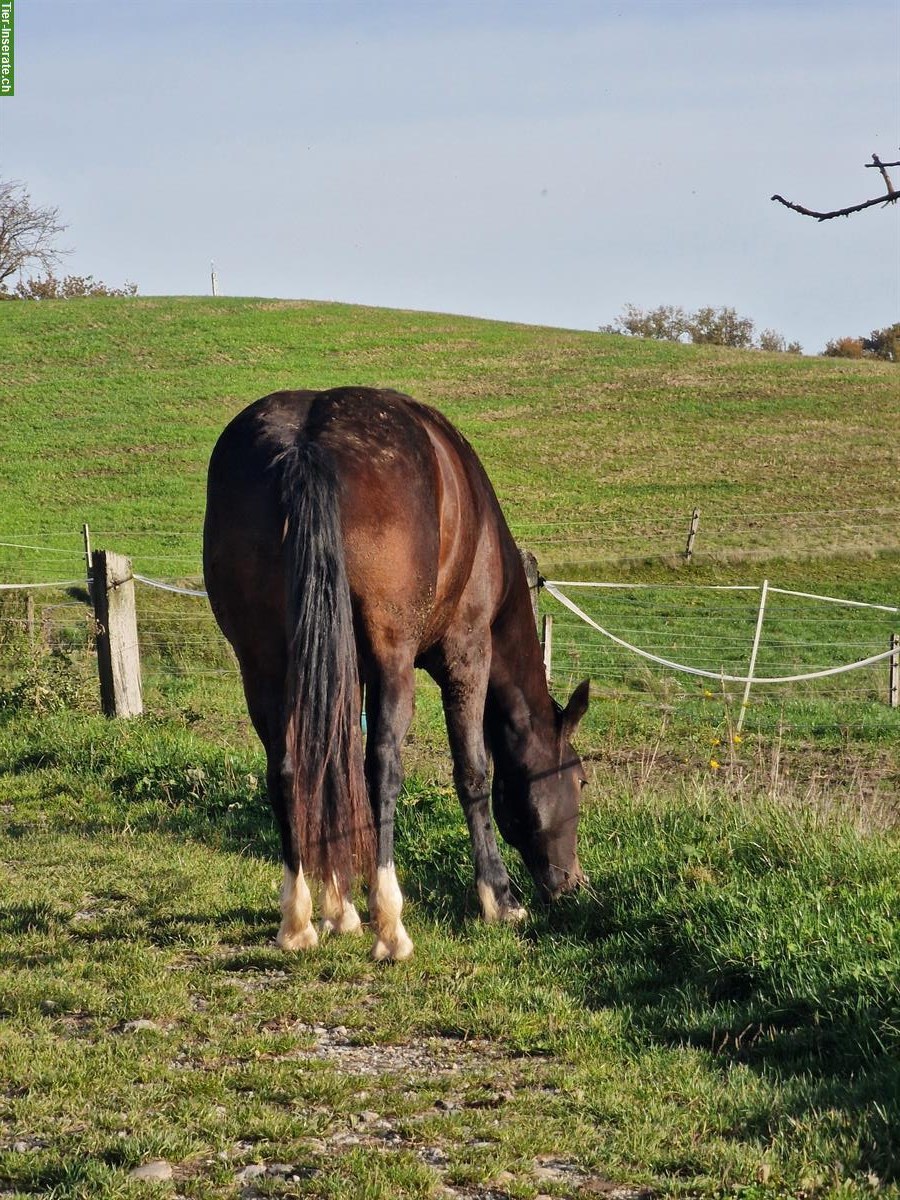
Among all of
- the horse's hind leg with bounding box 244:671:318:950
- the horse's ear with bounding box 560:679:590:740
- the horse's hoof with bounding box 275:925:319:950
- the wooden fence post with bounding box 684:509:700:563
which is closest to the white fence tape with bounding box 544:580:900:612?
the wooden fence post with bounding box 684:509:700:563

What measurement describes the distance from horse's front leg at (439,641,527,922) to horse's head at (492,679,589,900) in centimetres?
24

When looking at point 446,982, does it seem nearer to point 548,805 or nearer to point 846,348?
point 548,805

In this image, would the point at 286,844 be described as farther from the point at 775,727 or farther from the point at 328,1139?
the point at 775,727

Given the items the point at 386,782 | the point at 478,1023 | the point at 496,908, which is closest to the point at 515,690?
the point at 496,908

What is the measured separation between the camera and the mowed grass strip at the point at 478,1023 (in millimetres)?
3080

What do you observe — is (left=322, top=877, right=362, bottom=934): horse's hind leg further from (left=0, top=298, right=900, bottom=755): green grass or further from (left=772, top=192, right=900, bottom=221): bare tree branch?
(left=0, top=298, right=900, bottom=755): green grass

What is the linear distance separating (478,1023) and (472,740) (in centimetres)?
174

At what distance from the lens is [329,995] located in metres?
4.33

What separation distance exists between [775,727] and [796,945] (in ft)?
26.9

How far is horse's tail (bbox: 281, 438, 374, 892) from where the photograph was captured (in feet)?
14.6

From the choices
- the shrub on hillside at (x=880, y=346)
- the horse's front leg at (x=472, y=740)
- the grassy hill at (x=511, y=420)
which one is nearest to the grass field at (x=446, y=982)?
the horse's front leg at (x=472, y=740)

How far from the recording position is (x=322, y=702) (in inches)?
176

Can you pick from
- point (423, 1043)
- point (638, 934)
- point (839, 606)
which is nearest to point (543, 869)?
point (638, 934)

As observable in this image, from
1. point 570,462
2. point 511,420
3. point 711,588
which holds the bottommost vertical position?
point 711,588
